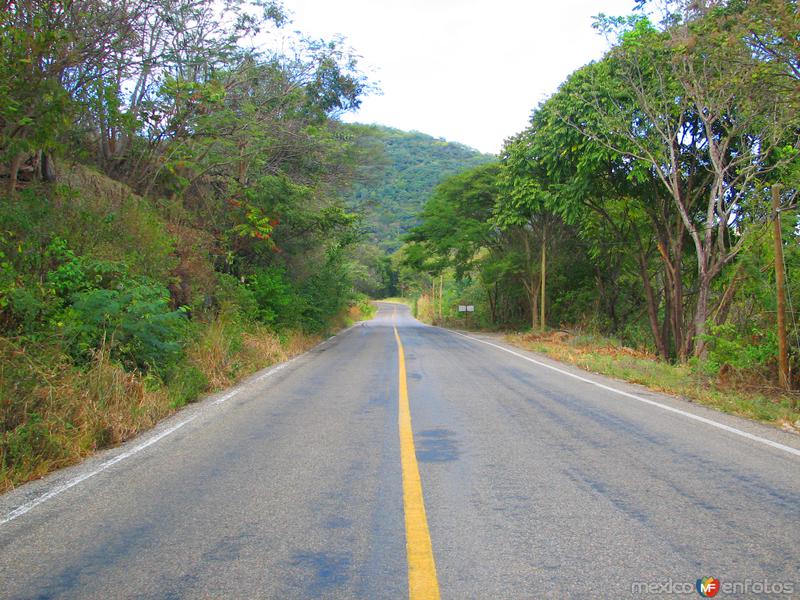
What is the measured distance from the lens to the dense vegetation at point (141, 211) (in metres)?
6.95

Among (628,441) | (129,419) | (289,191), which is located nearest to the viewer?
(628,441)

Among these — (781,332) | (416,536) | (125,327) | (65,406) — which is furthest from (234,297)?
(416,536)

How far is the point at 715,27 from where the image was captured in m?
10.5

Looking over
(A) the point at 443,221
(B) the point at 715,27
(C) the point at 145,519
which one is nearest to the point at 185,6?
(B) the point at 715,27

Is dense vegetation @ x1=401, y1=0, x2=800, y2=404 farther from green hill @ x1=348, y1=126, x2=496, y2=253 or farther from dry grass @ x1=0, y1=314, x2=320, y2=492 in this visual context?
green hill @ x1=348, y1=126, x2=496, y2=253

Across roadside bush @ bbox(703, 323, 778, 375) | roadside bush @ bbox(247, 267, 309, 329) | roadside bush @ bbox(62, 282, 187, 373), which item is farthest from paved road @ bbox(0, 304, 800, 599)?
roadside bush @ bbox(247, 267, 309, 329)

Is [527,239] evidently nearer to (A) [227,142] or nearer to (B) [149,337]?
(A) [227,142]

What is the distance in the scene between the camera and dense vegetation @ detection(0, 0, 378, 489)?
6.95 m

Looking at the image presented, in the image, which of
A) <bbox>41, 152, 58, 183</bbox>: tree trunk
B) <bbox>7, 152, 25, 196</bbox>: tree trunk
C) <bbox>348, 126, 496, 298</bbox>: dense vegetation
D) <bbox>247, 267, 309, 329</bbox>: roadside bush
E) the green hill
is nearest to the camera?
<bbox>7, 152, 25, 196</bbox>: tree trunk

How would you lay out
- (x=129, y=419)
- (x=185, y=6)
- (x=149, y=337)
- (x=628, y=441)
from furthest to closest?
(x=185, y=6) < (x=149, y=337) < (x=129, y=419) < (x=628, y=441)

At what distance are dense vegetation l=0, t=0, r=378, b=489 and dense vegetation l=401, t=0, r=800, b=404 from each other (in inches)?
271

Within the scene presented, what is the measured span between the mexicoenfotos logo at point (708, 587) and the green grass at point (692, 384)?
16.8 ft

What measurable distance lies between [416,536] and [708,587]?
1663 mm

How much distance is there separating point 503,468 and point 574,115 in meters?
13.6
